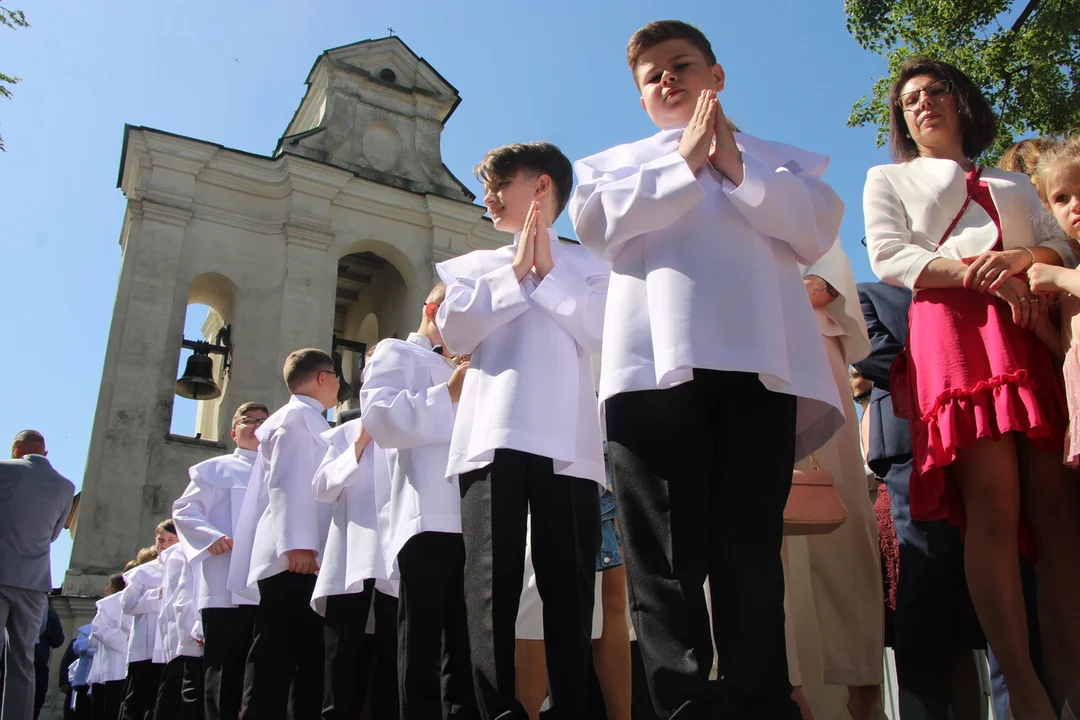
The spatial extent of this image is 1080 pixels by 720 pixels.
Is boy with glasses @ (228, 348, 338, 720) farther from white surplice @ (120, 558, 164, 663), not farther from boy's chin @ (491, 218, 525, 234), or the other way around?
white surplice @ (120, 558, 164, 663)

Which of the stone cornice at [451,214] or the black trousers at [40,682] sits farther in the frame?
the stone cornice at [451,214]

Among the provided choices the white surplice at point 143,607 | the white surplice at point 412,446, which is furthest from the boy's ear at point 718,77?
the white surplice at point 143,607

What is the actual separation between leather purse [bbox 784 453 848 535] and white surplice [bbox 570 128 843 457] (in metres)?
0.59

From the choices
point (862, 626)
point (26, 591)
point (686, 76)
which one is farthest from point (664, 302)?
point (26, 591)

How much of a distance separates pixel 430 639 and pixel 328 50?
18.7 meters

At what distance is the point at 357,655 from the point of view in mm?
4773

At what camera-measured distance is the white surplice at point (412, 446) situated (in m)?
3.96

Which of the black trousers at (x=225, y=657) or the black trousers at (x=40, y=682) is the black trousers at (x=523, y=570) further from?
the black trousers at (x=40, y=682)

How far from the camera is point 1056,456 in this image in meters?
2.94

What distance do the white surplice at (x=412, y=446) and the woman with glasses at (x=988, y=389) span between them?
1.76 metres

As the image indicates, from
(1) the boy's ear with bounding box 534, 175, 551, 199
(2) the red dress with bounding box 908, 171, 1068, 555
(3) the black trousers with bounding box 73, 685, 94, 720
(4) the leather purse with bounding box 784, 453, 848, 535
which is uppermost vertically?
(1) the boy's ear with bounding box 534, 175, 551, 199

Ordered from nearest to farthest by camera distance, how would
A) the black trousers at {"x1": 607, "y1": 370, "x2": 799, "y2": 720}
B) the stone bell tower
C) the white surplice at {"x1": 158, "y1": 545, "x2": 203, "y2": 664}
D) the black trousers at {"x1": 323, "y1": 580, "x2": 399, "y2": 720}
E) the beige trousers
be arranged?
the black trousers at {"x1": 607, "y1": 370, "x2": 799, "y2": 720} → the beige trousers → the black trousers at {"x1": 323, "y1": 580, "x2": 399, "y2": 720} → the white surplice at {"x1": 158, "y1": 545, "x2": 203, "y2": 664} → the stone bell tower

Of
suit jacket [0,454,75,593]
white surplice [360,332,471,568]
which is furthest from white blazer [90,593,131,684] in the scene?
white surplice [360,332,471,568]

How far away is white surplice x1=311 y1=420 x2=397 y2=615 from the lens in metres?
4.68
